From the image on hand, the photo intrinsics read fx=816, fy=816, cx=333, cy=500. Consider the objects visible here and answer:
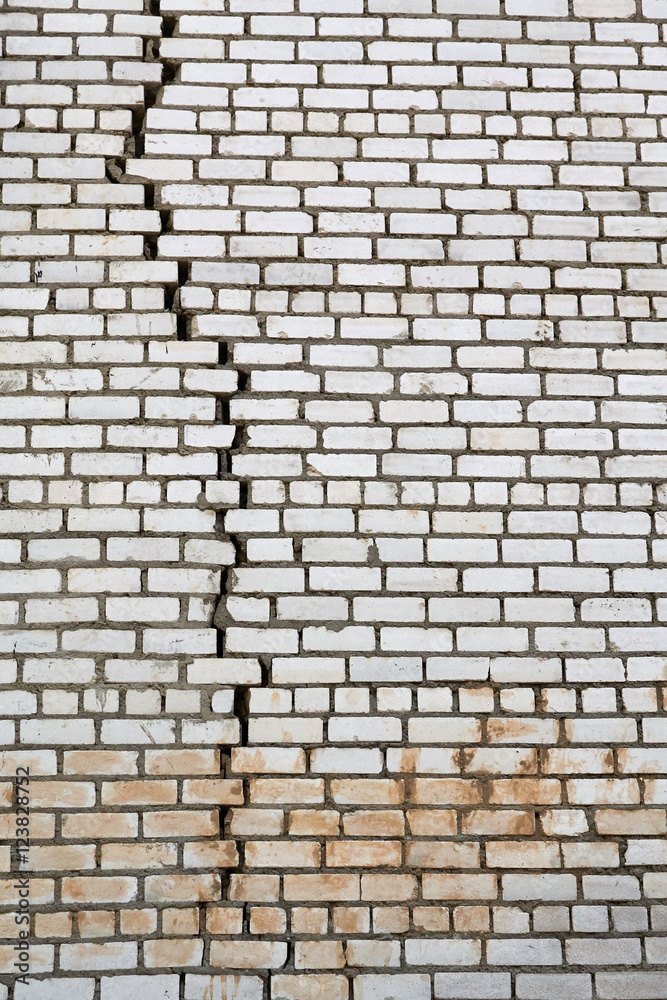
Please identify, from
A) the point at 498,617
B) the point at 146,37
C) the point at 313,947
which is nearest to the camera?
the point at 313,947

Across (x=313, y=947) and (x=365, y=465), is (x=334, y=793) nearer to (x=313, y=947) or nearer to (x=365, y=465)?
(x=313, y=947)

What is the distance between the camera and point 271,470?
2371mm

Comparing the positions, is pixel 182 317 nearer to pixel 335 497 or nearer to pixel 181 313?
pixel 181 313

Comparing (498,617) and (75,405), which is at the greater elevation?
(75,405)

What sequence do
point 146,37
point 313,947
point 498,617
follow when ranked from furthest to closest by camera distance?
point 146,37, point 498,617, point 313,947

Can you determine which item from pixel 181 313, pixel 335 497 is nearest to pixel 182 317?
pixel 181 313

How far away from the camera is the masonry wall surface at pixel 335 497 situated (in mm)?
2223

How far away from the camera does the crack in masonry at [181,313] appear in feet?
7.38

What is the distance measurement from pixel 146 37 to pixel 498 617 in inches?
81.1

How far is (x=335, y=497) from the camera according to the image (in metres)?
2.37

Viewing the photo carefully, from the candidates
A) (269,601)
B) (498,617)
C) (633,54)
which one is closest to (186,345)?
(269,601)

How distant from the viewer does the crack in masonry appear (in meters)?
2.25

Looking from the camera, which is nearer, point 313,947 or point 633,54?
point 313,947

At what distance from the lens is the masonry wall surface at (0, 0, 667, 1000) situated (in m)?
2.22
